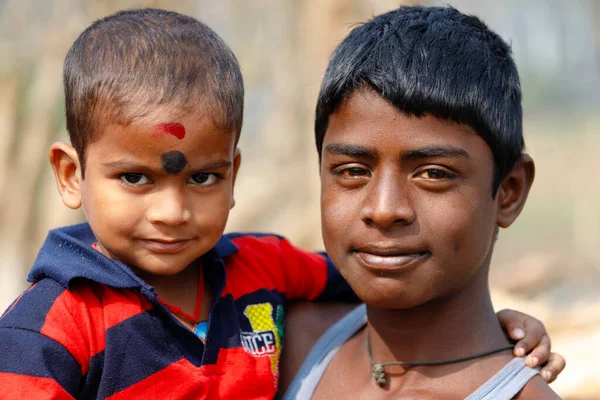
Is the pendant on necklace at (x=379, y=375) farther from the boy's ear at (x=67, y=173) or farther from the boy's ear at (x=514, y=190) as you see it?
the boy's ear at (x=67, y=173)

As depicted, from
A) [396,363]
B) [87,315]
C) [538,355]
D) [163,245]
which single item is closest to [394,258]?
[396,363]

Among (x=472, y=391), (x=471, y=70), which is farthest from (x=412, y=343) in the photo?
(x=471, y=70)

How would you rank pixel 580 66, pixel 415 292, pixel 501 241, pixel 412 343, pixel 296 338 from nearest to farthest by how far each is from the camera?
1. pixel 415 292
2. pixel 412 343
3. pixel 296 338
4. pixel 580 66
5. pixel 501 241

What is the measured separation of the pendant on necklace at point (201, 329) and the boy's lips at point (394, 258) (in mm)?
531

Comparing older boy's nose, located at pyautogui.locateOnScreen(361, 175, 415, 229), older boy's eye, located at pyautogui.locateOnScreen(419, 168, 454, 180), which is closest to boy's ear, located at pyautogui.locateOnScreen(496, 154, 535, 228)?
older boy's eye, located at pyautogui.locateOnScreen(419, 168, 454, 180)

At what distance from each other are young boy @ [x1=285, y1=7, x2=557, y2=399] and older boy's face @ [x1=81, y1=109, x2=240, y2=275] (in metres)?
0.34

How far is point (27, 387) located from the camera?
2.04 meters

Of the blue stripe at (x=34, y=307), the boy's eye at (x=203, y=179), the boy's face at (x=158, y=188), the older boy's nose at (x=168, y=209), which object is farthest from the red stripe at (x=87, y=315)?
the boy's eye at (x=203, y=179)

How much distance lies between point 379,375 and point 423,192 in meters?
0.58

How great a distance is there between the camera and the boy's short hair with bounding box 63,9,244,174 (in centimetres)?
225

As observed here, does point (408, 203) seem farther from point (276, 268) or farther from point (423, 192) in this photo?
point (276, 268)

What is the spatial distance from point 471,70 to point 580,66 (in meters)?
3.93

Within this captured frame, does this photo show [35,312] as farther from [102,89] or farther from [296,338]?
[296,338]

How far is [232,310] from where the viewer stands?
252 cm
